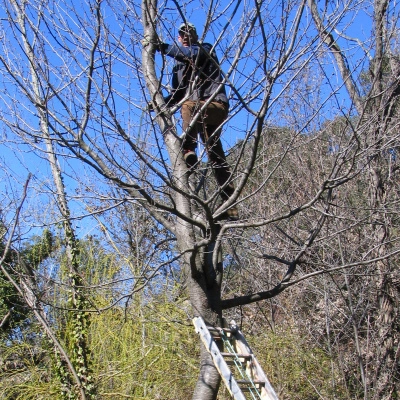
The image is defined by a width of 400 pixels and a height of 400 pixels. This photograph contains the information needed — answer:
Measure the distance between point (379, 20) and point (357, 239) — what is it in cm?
240

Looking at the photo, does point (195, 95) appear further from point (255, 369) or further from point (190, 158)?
point (255, 369)

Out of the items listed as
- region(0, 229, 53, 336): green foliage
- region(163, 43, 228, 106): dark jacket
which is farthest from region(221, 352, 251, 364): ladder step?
region(0, 229, 53, 336): green foliage

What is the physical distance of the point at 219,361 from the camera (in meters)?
3.73

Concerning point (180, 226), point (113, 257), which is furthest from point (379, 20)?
point (113, 257)

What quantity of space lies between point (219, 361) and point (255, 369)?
14.7 inches

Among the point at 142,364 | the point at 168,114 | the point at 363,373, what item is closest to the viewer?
the point at 168,114

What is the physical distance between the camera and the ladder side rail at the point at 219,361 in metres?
3.51

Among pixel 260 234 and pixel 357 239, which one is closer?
pixel 357 239

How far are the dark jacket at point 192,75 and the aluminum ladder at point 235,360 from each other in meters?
1.71

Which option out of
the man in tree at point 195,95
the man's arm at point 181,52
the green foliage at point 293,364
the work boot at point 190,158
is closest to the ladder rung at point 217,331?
the man in tree at point 195,95

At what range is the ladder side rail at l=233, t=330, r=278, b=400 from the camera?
3795 mm

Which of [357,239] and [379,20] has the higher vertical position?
[379,20]

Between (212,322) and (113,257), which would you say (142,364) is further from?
(212,322)

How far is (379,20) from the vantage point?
5.98m
